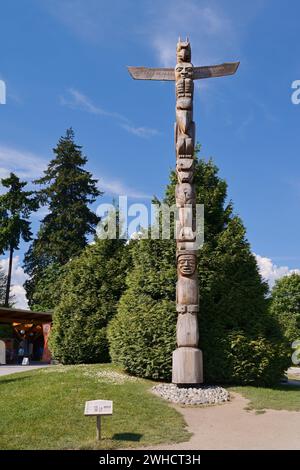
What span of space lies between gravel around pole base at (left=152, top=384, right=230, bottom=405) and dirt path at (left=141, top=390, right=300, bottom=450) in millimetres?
446

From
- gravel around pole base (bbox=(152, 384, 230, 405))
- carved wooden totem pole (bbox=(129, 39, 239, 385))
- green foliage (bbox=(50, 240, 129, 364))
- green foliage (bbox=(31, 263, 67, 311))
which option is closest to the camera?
gravel around pole base (bbox=(152, 384, 230, 405))

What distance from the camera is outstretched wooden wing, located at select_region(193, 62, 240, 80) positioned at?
15.7 metres

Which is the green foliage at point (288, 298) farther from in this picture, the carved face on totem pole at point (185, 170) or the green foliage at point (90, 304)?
the carved face on totem pole at point (185, 170)

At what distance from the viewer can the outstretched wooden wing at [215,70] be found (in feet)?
51.4

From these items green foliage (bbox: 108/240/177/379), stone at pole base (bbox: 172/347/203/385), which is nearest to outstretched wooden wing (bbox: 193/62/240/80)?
green foliage (bbox: 108/240/177/379)

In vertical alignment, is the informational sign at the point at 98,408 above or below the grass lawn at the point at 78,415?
above

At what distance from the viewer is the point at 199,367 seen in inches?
546

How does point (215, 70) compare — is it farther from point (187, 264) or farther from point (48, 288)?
point (48, 288)

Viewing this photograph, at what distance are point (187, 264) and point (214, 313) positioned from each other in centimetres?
253

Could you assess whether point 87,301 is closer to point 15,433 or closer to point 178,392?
point 178,392

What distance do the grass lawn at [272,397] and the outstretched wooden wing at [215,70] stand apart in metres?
10.3

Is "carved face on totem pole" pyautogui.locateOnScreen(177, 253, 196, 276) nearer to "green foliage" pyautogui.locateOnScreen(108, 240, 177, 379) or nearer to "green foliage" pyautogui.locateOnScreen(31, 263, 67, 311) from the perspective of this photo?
"green foliage" pyautogui.locateOnScreen(108, 240, 177, 379)

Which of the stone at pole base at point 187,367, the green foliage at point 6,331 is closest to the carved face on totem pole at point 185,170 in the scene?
the stone at pole base at point 187,367
